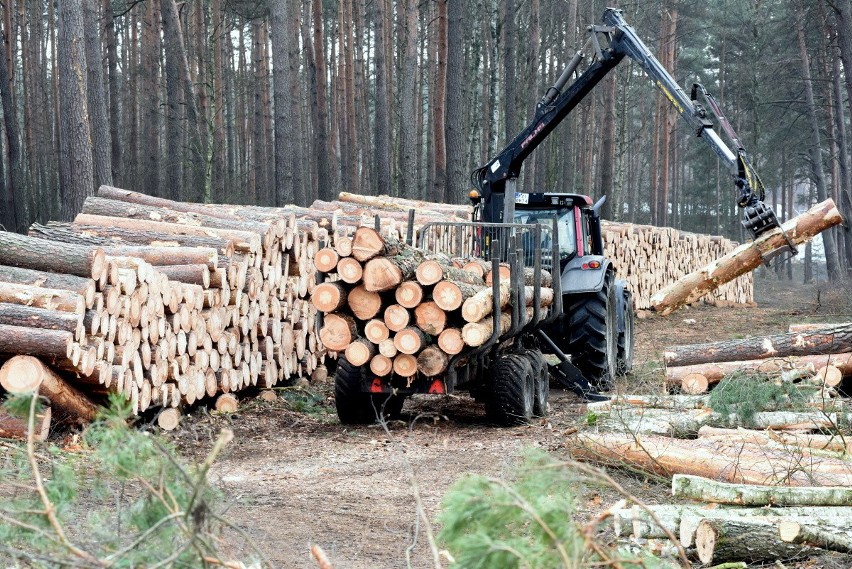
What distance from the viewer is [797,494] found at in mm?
5031

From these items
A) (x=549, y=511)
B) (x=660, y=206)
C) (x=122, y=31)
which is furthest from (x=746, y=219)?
(x=122, y=31)

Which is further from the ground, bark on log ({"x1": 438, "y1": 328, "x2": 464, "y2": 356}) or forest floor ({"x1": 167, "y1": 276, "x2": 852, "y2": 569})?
bark on log ({"x1": 438, "y1": 328, "x2": 464, "y2": 356})

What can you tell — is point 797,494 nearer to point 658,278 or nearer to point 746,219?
point 746,219

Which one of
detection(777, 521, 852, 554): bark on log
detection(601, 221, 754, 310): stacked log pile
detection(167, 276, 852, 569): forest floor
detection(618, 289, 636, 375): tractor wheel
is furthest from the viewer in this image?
detection(601, 221, 754, 310): stacked log pile

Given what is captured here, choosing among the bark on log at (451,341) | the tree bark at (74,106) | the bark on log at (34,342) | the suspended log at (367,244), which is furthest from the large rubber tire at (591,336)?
the tree bark at (74,106)

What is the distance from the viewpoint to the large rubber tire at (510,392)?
8.82 meters

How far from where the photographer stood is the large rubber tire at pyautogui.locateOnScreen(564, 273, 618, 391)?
10.8 meters

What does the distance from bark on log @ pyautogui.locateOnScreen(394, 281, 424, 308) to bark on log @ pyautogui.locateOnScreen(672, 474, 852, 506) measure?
3391 millimetres

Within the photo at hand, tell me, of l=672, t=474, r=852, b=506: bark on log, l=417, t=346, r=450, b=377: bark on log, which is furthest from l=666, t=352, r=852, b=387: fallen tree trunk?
l=672, t=474, r=852, b=506: bark on log

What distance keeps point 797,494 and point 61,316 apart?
5293 mm

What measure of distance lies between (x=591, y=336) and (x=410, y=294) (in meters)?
3.35

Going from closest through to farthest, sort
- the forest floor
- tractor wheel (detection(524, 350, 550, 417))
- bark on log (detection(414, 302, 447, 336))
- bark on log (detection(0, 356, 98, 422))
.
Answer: the forest floor → bark on log (detection(0, 356, 98, 422)) → bark on log (detection(414, 302, 447, 336)) → tractor wheel (detection(524, 350, 550, 417))

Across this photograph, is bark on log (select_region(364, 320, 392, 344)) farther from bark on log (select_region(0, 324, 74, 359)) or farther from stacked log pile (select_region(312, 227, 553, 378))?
bark on log (select_region(0, 324, 74, 359))

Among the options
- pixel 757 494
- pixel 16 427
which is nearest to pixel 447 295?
pixel 16 427
